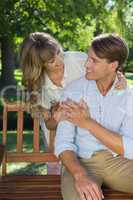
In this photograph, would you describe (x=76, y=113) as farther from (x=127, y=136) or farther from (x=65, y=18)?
(x=65, y=18)

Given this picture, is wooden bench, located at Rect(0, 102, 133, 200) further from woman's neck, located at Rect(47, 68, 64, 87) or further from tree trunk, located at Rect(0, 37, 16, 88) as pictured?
tree trunk, located at Rect(0, 37, 16, 88)

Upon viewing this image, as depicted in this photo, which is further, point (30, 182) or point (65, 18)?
point (65, 18)

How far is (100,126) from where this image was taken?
2973 millimetres

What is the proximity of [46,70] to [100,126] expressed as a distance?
3.61 feet

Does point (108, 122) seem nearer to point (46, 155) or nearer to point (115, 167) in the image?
point (115, 167)

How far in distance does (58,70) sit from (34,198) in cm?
111

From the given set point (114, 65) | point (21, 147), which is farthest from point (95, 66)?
point (21, 147)

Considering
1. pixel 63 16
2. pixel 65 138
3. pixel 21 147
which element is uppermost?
pixel 63 16

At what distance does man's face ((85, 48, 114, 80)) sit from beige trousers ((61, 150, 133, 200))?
50 centimetres

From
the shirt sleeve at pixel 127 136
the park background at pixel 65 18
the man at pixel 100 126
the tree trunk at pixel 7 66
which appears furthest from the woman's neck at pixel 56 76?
the tree trunk at pixel 7 66

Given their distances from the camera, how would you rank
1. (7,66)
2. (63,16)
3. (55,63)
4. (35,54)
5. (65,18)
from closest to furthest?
(35,54)
(55,63)
(63,16)
(65,18)
(7,66)

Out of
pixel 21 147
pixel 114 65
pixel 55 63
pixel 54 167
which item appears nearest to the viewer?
pixel 114 65

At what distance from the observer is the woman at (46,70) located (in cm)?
370

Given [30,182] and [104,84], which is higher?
[104,84]
